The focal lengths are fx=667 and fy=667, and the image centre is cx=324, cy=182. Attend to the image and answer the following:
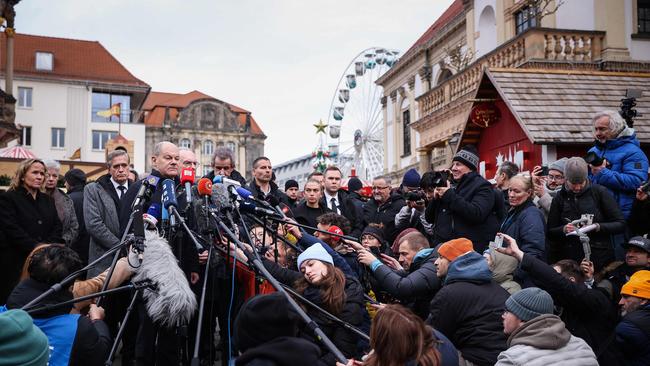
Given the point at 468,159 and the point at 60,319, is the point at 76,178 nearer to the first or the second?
the point at 468,159

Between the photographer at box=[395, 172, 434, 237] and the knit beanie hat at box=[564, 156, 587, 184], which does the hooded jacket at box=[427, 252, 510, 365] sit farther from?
the photographer at box=[395, 172, 434, 237]

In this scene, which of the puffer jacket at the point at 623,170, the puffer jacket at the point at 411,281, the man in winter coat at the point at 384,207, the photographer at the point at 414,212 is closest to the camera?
the puffer jacket at the point at 411,281

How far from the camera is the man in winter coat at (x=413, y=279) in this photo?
17.2 ft

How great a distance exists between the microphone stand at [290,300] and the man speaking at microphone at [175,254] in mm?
749

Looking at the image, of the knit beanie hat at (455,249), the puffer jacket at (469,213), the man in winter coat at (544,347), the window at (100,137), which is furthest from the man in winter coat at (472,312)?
the window at (100,137)

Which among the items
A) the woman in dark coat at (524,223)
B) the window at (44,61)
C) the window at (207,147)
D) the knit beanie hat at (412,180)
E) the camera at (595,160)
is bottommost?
the woman in dark coat at (524,223)

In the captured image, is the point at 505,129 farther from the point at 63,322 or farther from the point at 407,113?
the point at 407,113

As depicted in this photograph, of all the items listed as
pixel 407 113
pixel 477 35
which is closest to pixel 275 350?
pixel 477 35

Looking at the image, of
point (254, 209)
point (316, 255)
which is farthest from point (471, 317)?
point (254, 209)

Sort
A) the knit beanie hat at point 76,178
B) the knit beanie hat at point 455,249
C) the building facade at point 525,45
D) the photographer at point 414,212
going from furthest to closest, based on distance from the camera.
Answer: the building facade at point 525,45
the knit beanie hat at point 76,178
the photographer at point 414,212
the knit beanie hat at point 455,249

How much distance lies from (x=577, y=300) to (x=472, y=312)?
3.17 ft

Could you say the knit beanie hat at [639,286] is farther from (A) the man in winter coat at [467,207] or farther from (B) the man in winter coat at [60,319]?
(B) the man in winter coat at [60,319]

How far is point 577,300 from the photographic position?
497 cm

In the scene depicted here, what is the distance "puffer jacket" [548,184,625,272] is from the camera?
5.88 metres
